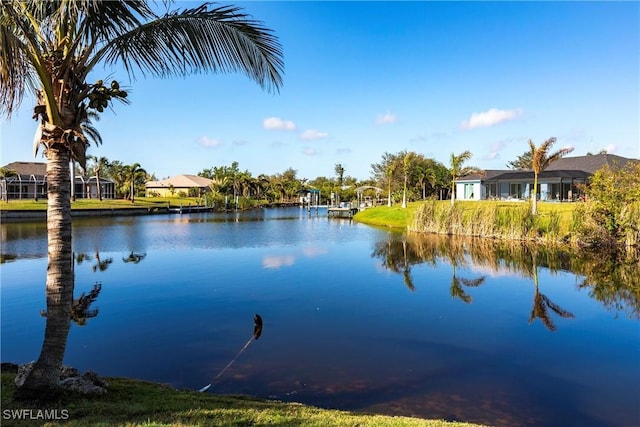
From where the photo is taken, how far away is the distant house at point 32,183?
60.7m

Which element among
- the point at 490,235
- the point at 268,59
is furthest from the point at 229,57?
the point at 490,235

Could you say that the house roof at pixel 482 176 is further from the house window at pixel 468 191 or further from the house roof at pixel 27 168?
the house roof at pixel 27 168

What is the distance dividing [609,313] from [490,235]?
18252 mm

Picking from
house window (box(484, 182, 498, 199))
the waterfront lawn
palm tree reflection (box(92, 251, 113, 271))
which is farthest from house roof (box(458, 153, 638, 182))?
palm tree reflection (box(92, 251, 113, 271))

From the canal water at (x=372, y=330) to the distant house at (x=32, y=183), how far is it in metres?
46.9

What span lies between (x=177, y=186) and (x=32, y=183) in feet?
114

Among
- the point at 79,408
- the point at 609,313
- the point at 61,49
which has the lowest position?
the point at 609,313

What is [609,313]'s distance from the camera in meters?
13.3

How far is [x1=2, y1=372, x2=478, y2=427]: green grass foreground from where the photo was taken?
4.89 metres

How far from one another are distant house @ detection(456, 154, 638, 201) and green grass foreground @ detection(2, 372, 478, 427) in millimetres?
41777

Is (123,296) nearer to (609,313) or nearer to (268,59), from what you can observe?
(268,59)

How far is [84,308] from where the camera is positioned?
1323 centimetres

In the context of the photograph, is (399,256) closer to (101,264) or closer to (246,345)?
(101,264)

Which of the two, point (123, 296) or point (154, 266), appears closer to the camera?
point (123, 296)
